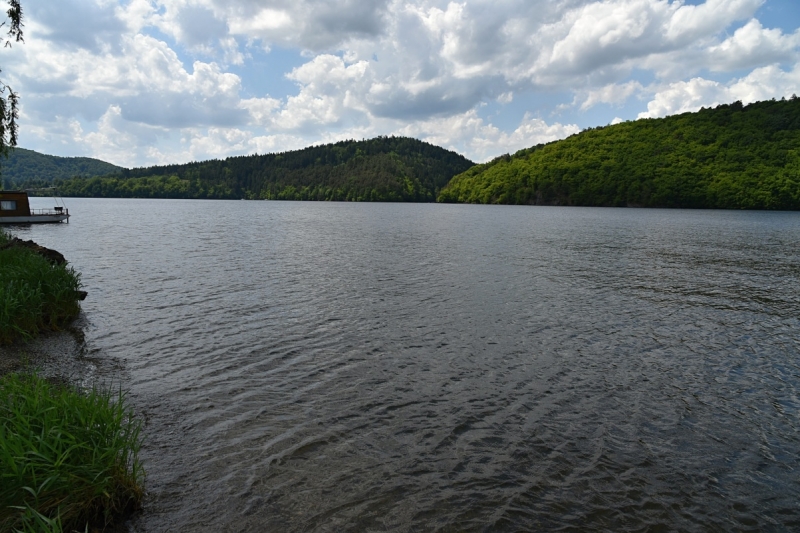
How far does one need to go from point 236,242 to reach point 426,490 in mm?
49388

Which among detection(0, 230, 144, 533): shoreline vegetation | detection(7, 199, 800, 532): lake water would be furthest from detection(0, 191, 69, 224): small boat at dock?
detection(0, 230, 144, 533): shoreline vegetation

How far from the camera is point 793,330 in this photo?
65.2 ft

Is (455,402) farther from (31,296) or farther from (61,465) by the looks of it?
Answer: (31,296)

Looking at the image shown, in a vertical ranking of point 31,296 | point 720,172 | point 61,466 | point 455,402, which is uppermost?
point 720,172

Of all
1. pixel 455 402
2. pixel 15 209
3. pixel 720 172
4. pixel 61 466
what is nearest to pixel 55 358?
pixel 61 466

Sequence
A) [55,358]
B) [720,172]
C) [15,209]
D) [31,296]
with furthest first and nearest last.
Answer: [720,172] < [15,209] < [31,296] < [55,358]

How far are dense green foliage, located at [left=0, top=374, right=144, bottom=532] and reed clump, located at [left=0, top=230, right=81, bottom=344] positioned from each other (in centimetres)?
881

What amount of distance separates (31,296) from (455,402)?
1557cm

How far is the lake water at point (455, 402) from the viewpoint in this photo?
810cm

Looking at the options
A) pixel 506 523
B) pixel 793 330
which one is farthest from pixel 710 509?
pixel 793 330

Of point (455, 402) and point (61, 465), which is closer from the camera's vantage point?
point (61, 465)

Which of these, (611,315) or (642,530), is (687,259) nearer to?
(611,315)

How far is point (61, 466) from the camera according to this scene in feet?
21.7

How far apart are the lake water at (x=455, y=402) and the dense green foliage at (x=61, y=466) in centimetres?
73
